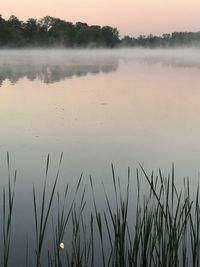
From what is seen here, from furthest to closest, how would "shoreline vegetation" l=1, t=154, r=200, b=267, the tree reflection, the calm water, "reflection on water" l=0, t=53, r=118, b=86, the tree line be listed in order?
the tree line, "reflection on water" l=0, t=53, r=118, b=86, the tree reflection, the calm water, "shoreline vegetation" l=1, t=154, r=200, b=267

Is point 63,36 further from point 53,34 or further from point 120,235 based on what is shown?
point 120,235

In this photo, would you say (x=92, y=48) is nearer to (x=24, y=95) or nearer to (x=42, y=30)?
(x=42, y=30)

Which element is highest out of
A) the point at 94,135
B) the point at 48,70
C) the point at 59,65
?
the point at 94,135

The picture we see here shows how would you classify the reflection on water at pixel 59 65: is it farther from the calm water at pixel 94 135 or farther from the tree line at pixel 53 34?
the tree line at pixel 53 34

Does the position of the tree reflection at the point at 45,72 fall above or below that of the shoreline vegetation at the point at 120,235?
below

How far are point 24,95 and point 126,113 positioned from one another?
294cm

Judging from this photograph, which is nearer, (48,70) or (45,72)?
(45,72)

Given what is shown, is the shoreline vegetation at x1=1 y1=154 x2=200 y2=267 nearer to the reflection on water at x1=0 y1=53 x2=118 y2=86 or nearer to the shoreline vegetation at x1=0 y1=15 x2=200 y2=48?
the reflection on water at x1=0 y1=53 x2=118 y2=86

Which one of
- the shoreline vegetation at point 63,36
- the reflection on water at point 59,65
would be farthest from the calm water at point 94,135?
the shoreline vegetation at point 63,36

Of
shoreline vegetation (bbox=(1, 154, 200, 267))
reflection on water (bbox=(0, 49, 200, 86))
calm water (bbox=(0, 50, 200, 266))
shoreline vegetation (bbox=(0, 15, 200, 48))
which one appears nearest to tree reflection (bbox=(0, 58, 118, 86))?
reflection on water (bbox=(0, 49, 200, 86))

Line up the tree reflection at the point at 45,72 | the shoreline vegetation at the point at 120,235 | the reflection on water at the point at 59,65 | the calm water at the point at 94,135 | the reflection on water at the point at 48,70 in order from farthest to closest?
the reflection on water at the point at 59,65
the reflection on water at the point at 48,70
the tree reflection at the point at 45,72
the calm water at the point at 94,135
the shoreline vegetation at the point at 120,235

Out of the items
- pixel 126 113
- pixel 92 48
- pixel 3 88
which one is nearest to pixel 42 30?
pixel 92 48

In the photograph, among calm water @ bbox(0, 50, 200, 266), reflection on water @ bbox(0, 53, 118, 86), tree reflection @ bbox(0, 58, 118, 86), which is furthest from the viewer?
reflection on water @ bbox(0, 53, 118, 86)

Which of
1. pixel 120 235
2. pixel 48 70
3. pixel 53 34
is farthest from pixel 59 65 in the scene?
pixel 53 34
